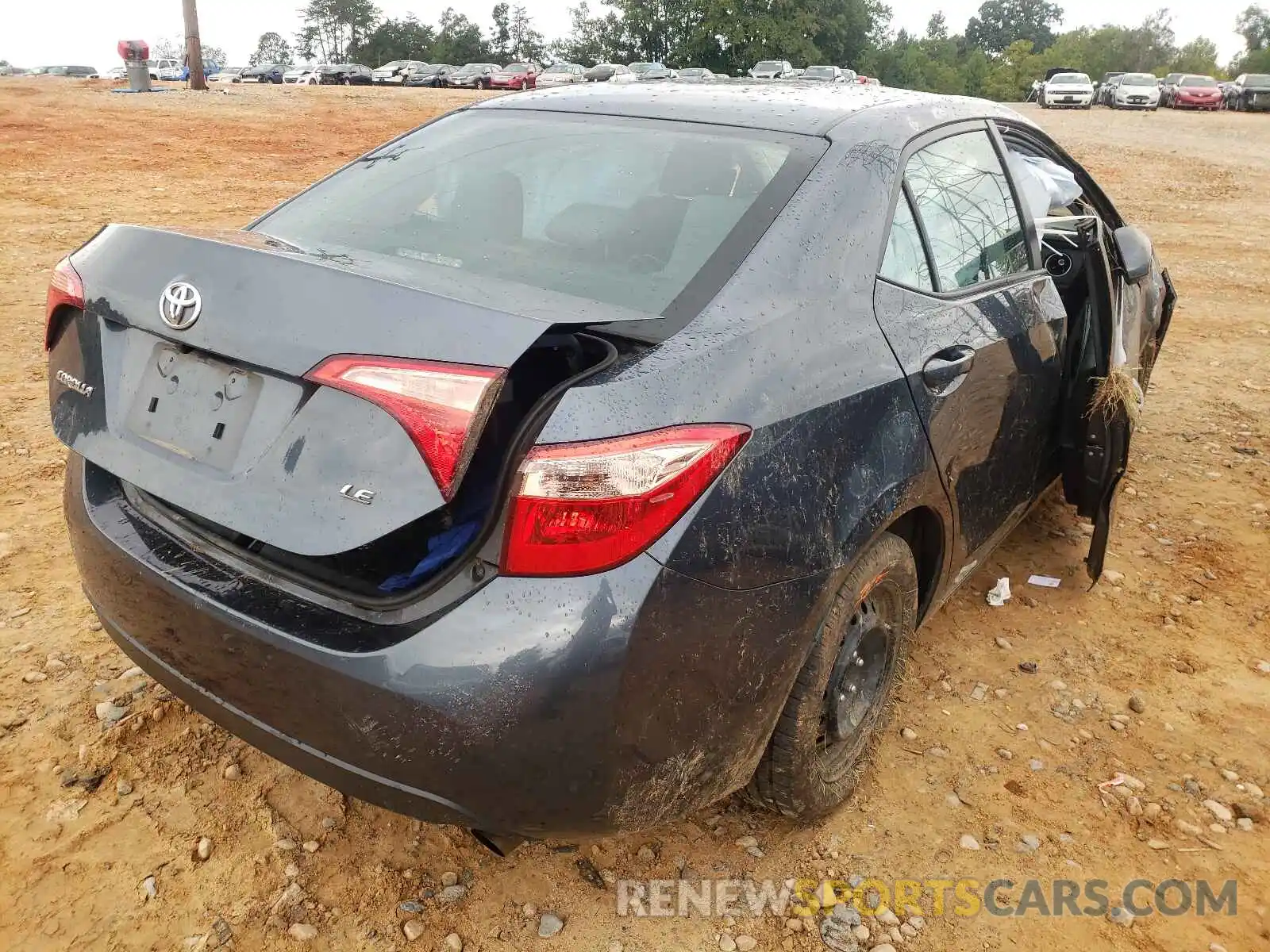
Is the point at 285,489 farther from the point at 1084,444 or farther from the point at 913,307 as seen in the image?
the point at 1084,444

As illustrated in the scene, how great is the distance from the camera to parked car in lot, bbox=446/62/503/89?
43.3 meters

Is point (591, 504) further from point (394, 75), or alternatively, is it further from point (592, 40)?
point (592, 40)

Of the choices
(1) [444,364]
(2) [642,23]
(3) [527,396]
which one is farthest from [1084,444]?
(2) [642,23]

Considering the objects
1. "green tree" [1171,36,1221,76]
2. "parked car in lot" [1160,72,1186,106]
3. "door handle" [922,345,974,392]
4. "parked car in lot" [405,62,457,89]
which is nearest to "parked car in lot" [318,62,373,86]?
"parked car in lot" [405,62,457,89]

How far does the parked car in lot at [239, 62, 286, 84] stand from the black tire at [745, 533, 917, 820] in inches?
1987

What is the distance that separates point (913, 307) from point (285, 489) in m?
1.44

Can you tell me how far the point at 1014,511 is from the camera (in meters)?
3.04

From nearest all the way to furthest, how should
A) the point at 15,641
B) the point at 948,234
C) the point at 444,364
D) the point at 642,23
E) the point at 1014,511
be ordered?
the point at 444,364 < the point at 948,234 < the point at 15,641 < the point at 1014,511 < the point at 642,23

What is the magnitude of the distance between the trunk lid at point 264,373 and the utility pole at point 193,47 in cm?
2394

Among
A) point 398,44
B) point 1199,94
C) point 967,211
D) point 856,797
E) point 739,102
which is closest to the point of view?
point 856,797

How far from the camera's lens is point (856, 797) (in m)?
2.44

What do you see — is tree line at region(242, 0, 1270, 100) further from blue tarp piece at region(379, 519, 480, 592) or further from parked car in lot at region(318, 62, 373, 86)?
blue tarp piece at region(379, 519, 480, 592)

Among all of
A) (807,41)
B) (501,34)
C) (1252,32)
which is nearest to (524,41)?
A: (501,34)

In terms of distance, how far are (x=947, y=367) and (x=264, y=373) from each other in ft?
4.91
